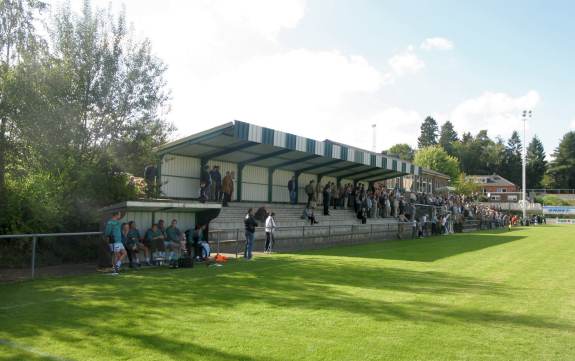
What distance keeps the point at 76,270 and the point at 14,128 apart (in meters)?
4.76

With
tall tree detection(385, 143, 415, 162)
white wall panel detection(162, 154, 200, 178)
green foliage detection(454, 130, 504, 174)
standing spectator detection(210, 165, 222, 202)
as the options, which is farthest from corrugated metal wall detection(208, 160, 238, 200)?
green foliage detection(454, 130, 504, 174)

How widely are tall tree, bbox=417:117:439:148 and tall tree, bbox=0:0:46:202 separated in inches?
5057

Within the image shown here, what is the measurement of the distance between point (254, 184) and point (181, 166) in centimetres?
559

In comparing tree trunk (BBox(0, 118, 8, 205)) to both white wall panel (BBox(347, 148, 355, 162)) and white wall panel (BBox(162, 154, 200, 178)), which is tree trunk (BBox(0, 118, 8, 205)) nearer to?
white wall panel (BBox(162, 154, 200, 178))

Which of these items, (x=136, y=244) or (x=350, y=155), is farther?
(x=350, y=155)

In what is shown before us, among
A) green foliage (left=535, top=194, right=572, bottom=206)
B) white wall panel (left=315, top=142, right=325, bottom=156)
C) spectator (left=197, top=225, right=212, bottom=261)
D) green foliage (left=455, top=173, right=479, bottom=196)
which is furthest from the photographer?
green foliage (left=455, top=173, right=479, bottom=196)

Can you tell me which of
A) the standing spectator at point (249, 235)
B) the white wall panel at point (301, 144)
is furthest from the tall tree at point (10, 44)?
the white wall panel at point (301, 144)

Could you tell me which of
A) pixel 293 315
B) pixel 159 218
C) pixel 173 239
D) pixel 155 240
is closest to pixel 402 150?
pixel 159 218

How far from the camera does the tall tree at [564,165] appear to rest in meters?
112

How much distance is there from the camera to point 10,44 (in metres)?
14.9

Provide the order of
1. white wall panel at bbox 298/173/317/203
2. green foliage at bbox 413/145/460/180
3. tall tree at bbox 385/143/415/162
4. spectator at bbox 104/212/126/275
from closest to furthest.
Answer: spectator at bbox 104/212/126/275 < white wall panel at bbox 298/173/317/203 < green foliage at bbox 413/145/460/180 < tall tree at bbox 385/143/415/162

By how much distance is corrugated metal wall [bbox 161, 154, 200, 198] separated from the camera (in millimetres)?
21594

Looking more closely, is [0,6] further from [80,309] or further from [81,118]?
[80,309]

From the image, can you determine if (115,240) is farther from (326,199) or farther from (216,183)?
(326,199)
